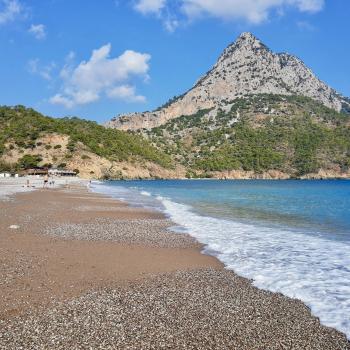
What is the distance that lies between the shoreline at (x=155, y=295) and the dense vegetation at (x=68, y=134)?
13065 centimetres

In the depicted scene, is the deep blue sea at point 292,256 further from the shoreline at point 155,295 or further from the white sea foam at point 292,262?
the shoreline at point 155,295

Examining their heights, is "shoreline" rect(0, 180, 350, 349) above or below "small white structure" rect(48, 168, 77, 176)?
below

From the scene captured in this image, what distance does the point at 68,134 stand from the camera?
15988 centimetres

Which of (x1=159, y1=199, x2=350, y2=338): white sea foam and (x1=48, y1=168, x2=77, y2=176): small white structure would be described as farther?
(x1=48, y1=168, x2=77, y2=176): small white structure

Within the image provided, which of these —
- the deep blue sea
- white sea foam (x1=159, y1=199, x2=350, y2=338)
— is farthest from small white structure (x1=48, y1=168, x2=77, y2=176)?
white sea foam (x1=159, y1=199, x2=350, y2=338)

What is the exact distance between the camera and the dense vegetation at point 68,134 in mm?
144625

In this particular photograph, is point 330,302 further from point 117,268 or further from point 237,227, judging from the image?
point 237,227

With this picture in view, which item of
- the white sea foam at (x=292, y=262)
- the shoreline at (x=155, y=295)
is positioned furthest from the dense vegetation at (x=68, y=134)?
the shoreline at (x=155, y=295)

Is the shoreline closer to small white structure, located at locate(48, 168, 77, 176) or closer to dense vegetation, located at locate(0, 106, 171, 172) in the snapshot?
small white structure, located at locate(48, 168, 77, 176)

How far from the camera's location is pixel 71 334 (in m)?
A: 6.38

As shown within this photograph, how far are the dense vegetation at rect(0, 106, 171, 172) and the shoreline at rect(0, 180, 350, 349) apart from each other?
131 metres

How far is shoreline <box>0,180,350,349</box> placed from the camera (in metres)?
6.50

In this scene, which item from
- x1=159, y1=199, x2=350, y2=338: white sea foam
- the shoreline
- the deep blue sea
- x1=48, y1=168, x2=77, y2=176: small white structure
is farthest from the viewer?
x1=48, y1=168, x2=77, y2=176: small white structure

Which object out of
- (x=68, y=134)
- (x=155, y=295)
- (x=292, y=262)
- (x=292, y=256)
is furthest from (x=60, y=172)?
(x=155, y=295)
